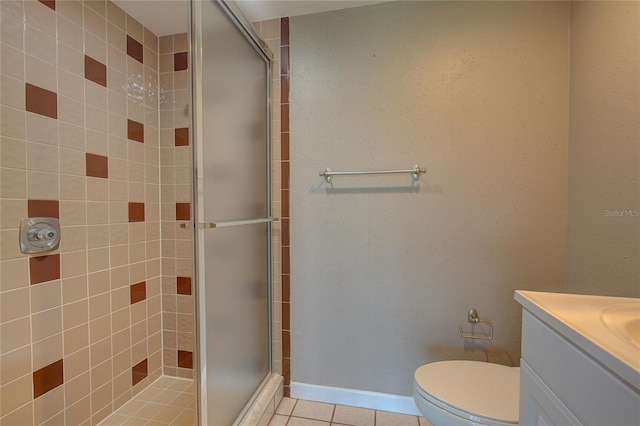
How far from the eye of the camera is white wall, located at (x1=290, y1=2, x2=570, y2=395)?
132 cm

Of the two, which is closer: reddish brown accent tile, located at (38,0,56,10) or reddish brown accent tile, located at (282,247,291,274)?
reddish brown accent tile, located at (38,0,56,10)

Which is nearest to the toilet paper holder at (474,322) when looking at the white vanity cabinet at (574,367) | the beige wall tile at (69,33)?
→ the white vanity cabinet at (574,367)

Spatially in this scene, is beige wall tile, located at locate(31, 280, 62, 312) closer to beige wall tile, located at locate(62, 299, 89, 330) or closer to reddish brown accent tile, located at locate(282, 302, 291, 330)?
beige wall tile, located at locate(62, 299, 89, 330)

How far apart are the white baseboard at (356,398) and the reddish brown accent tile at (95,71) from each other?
1.98 metres

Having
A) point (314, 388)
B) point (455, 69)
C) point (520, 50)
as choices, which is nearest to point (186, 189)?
point (314, 388)

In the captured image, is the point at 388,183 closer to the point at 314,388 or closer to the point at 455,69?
the point at 455,69

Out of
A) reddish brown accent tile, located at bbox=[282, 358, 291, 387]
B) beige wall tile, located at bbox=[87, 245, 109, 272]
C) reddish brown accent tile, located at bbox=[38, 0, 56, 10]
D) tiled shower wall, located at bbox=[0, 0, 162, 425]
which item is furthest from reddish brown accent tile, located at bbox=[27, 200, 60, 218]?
reddish brown accent tile, located at bbox=[282, 358, 291, 387]

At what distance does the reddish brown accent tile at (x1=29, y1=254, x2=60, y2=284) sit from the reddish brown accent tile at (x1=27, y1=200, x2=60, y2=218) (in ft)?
0.60

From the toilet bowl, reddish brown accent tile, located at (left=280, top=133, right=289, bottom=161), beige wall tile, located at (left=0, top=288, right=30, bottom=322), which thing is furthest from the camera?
reddish brown accent tile, located at (left=280, top=133, right=289, bottom=161)

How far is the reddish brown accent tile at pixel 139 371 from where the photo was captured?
1597 millimetres

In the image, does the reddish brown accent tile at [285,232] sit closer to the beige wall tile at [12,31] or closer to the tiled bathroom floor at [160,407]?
the tiled bathroom floor at [160,407]

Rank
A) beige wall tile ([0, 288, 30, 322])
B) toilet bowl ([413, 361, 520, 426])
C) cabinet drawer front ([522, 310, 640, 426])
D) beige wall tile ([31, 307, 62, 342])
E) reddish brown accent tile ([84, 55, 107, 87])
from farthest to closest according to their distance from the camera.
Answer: reddish brown accent tile ([84, 55, 107, 87])
beige wall tile ([31, 307, 62, 342])
beige wall tile ([0, 288, 30, 322])
toilet bowl ([413, 361, 520, 426])
cabinet drawer front ([522, 310, 640, 426])

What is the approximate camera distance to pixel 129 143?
5.23 ft

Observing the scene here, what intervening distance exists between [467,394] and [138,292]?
5.84 feet
